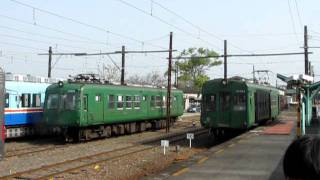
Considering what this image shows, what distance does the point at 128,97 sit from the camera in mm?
29078

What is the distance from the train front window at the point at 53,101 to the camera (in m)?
24.8

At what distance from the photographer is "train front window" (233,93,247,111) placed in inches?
948

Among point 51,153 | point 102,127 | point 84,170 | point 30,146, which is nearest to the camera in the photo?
point 84,170

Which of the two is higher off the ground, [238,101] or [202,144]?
[238,101]

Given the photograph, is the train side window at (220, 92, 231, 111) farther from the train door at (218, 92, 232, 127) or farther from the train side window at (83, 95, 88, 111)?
the train side window at (83, 95, 88, 111)

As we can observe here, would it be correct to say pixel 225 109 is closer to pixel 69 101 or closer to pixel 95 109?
pixel 95 109

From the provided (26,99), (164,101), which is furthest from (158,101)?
(26,99)

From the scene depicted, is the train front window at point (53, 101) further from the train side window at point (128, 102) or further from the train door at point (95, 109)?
the train side window at point (128, 102)

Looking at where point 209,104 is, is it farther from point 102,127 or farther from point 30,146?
point 30,146

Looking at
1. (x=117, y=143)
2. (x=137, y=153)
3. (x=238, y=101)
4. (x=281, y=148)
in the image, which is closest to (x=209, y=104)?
(x=238, y=101)

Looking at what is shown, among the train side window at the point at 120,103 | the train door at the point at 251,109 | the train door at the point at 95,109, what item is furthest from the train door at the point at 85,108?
Result: the train door at the point at 251,109

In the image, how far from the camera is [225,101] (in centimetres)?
2462

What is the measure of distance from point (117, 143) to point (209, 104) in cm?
466

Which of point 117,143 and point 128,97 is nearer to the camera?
point 117,143
